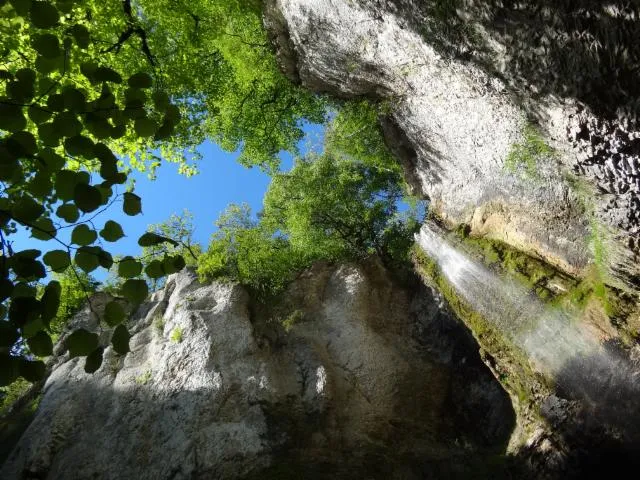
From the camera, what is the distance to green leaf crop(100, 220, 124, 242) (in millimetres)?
2838

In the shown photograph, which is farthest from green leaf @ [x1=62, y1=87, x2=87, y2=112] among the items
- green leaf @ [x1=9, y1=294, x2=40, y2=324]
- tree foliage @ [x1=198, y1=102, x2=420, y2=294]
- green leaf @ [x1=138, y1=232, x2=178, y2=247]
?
tree foliage @ [x1=198, y1=102, x2=420, y2=294]

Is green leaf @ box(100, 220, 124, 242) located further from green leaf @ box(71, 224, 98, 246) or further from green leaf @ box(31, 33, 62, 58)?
green leaf @ box(31, 33, 62, 58)

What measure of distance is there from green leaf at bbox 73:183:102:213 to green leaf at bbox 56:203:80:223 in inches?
8.3

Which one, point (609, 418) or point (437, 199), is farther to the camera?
point (437, 199)

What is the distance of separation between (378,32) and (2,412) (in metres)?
22.5

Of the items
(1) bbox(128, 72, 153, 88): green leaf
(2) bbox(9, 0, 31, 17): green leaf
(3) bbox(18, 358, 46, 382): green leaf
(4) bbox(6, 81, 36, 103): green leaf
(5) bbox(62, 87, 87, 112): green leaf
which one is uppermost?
(2) bbox(9, 0, 31, 17): green leaf

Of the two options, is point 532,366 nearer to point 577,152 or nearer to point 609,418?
point 609,418

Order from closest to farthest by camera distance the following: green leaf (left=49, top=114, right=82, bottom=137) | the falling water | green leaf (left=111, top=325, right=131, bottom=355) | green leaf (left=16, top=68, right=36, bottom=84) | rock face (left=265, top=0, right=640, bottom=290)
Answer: green leaf (left=111, top=325, right=131, bottom=355) < green leaf (left=16, top=68, right=36, bottom=84) < green leaf (left=49, top=114, right=82, bottom=137) < rock face (left=265, top=0, right=640, bottom=290) < the falling water

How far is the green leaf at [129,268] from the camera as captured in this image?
2.86 meters

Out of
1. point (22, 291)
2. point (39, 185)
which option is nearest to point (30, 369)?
point (22, 291)

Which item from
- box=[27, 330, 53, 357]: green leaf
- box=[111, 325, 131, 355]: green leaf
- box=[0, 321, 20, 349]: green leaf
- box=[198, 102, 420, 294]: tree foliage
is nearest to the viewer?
box=[0, 321, 20, 349]: green leaf

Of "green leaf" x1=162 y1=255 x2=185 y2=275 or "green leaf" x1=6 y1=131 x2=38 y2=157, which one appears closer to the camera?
"green leaf" x1=6 y1=131 x2=38 y2=157

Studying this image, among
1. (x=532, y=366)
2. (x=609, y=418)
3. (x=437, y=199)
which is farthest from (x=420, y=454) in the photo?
(x=437, y=199)

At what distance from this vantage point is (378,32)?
9852mm
